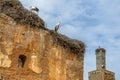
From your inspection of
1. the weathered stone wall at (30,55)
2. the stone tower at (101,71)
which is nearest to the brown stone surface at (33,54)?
the weathered stone wall at (30,55)

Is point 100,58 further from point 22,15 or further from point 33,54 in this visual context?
point 22,15

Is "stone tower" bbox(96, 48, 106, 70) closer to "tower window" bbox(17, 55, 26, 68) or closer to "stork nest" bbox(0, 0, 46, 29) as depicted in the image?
"stork nest" bbox(0, 0, 46, 29)

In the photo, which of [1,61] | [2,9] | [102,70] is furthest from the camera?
[102,70]

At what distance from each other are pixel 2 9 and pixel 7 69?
2077 millimetres

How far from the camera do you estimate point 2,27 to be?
10.0 m

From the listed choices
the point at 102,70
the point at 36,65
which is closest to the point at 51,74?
the point at 36,65

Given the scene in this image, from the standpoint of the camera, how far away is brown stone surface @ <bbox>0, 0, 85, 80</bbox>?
9953 mm

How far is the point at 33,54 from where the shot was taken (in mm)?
10500

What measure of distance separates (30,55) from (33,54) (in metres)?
0.13

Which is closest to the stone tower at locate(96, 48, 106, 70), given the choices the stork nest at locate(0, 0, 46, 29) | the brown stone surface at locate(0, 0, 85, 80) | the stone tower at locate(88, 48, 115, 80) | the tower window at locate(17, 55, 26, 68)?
the stone tower at locate(88, 48, 115, 80)

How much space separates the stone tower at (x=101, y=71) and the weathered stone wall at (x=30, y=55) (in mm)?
6130

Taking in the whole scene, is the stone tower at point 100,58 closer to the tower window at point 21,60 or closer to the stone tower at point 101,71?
the stone tower at point 101,71

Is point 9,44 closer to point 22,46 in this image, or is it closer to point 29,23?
point 22,46

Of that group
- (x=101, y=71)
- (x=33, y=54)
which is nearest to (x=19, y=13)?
(x=33, y=54)
